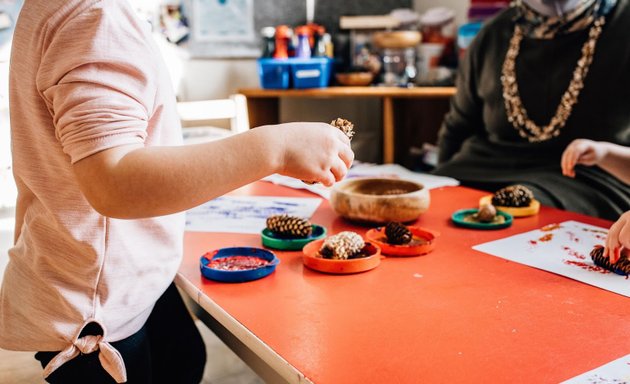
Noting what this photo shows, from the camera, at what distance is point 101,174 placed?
647mm

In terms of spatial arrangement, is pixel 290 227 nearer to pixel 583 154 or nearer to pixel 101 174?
pixel 101 174

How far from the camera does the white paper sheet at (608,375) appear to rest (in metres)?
0.56

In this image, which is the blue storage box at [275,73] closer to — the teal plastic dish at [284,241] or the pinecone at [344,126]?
the teal plastic dish at [284,241]

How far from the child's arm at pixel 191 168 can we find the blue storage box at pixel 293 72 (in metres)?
1.79

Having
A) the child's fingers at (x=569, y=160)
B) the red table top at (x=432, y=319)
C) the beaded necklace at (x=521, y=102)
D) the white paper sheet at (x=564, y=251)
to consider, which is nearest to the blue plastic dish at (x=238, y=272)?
the red table top at (x=432, y=319)

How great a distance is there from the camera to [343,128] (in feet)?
2.48

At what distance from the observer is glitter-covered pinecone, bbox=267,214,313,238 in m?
0.97

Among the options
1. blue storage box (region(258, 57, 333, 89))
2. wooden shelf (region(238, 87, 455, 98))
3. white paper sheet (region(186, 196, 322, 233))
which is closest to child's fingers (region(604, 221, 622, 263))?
white paper sheet (region(186, 196, 322, 233))

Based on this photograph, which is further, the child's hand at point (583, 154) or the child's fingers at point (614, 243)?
the child's hand at point (583, 154)

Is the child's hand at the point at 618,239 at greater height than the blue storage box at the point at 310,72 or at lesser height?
lesser

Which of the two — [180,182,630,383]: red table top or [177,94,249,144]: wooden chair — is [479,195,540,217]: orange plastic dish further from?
[177,94,249,144]: wooden chair

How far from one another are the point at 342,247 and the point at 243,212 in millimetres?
389

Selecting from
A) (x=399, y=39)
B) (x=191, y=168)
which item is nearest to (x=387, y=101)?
(x=399, y=39)

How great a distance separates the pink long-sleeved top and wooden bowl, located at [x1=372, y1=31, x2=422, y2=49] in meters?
1.83
